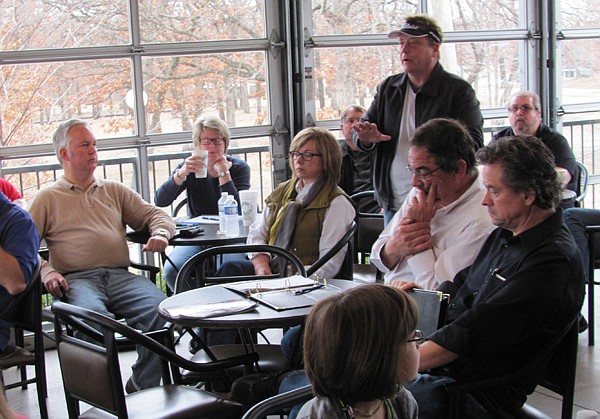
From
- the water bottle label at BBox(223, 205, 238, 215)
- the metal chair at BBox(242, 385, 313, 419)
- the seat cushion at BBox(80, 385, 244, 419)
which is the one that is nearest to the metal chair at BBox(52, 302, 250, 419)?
the seat cushion at BBox(80, 385, 244, 419)

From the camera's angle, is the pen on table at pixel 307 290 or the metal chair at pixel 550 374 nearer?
the metal chair at pixel 550 374

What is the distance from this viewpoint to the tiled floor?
372cm

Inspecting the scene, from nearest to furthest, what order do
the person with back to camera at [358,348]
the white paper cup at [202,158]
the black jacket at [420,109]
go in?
1. the person with back to camera at [358,348]
2. the black jacket at [420,109]
3. the white paper cup at [202,158]

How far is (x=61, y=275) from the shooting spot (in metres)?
4.11

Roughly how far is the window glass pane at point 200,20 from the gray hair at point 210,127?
2.05ft

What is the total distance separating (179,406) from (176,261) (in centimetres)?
237

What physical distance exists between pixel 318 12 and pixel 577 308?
402 cm

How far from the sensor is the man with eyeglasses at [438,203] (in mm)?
3059

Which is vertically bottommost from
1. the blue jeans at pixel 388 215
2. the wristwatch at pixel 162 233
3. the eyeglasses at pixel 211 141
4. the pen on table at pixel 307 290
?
the pen on table at pixel 307 290

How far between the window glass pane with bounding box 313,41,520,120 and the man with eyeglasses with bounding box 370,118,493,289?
9.54ft

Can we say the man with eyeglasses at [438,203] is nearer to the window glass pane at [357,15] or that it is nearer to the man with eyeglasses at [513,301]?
the man with eyeglasses at [513,301]

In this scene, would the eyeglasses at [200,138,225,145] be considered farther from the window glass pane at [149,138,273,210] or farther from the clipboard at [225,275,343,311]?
the clipboard at [225,275,343,311]

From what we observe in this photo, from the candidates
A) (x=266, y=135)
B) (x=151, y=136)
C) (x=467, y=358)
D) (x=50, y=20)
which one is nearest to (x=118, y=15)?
(x=50, y=20)

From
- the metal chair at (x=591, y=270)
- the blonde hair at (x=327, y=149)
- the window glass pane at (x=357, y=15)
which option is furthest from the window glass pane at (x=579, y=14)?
the blonde hair at (x=327, y=149)
